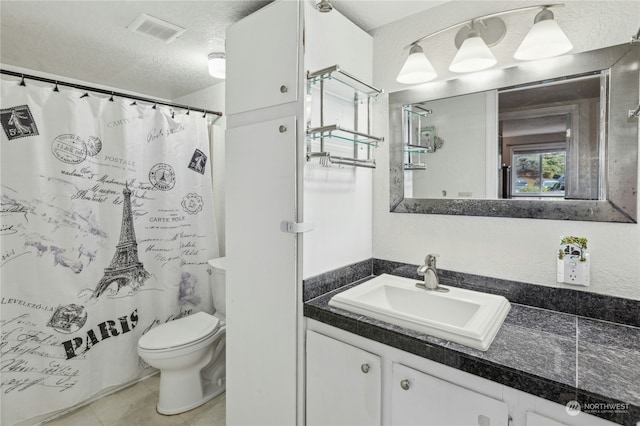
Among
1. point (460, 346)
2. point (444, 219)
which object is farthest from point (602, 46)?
point (460, 346)

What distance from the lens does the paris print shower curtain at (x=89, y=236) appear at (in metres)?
1.81

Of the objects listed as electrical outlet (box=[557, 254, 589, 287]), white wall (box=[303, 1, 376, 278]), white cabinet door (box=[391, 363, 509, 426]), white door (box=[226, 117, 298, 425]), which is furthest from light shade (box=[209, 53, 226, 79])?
electrical outlet (box=[557, 254, 589, 287])

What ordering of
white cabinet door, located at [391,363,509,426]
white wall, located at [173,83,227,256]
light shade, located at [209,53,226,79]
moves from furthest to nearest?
1. white wall, located at [173,83,227,256]
2. light shade, located at [209,53,226,79]
3. white cabinet door, located at [391,363,509,426]

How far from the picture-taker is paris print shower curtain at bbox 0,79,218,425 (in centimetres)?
181

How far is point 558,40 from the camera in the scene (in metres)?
1.18

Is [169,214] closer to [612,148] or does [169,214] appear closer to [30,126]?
[30,126]

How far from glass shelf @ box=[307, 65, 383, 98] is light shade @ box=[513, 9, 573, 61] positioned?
635 millimetres

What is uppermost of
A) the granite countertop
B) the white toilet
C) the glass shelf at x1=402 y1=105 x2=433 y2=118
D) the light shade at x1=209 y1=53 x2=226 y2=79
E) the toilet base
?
the light shade at x1=209 y1=53 x2=226 y2=79

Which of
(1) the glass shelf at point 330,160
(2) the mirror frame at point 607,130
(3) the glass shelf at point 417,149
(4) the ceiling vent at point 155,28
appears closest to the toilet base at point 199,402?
(1) the glass shelf at point 330,160

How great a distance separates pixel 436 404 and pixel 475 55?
4.32ft

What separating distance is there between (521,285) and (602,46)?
97 cm

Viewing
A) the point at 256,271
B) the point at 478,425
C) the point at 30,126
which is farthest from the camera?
the point at 30,126

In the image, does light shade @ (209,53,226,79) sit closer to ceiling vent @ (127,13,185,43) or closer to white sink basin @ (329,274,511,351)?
ceiling vent @ (127,13,185,43)

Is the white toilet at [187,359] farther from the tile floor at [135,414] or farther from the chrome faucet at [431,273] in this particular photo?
the chrome faucet at [431,273]
